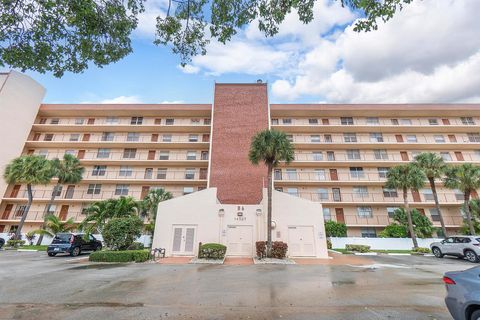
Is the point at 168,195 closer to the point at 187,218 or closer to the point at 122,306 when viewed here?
the point at 187,218

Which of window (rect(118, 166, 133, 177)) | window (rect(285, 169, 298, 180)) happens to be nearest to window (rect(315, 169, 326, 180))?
window (rect(285, 169, 298, 180))

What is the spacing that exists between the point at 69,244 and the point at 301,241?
18.9m

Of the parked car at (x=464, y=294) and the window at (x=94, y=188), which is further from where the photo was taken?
the window at (x=94, y=188)

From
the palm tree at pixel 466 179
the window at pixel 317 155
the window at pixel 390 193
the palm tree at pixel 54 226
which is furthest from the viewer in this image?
the window at pixel 317 155

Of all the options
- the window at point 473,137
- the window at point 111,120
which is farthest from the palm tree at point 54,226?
the window at point 473,137

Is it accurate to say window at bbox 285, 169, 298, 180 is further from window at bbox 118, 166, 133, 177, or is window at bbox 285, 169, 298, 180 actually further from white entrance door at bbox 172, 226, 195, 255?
window at bbox 118, 166, 133, 177

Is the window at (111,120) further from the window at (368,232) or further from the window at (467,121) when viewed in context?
the window at (467,121)

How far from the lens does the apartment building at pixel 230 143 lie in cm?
2777

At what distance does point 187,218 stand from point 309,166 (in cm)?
1828

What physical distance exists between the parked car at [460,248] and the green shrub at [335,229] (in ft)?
25.6

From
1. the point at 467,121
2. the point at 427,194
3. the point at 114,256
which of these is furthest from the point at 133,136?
the point at 467,121

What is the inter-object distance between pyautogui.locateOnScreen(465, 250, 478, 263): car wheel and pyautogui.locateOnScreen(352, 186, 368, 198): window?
1239 centimetres

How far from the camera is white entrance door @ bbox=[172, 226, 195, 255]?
738 inches

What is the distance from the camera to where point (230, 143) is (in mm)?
24750
